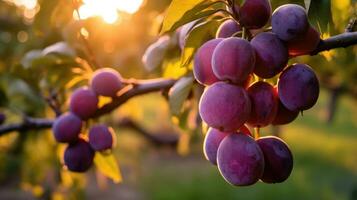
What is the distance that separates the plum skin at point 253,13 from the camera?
67cm

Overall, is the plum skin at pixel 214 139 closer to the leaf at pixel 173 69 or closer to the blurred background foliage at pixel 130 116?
the blurred background foliage at pixel 130 116

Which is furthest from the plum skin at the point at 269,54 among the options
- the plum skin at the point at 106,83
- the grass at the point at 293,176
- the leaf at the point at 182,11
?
the grass at the point at 293,176

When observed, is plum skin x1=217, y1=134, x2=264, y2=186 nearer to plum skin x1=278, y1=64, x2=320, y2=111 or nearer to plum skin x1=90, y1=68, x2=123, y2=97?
plum skin x1=278, y1=64, x2=320, y2=111

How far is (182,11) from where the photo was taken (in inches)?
27.8

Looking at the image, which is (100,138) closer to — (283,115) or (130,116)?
(283,115)

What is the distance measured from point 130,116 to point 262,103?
1.64 meters

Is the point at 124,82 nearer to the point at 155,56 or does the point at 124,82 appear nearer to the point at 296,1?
the point at 155,56

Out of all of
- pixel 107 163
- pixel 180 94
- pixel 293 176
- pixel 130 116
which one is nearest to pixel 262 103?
pixel 180 94

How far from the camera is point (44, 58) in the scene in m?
1.25

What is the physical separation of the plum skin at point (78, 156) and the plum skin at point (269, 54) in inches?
19.7

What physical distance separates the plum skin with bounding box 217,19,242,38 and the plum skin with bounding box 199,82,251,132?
125 millimetres

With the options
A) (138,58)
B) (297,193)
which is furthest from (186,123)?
(297,193)

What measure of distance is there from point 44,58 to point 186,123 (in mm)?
393

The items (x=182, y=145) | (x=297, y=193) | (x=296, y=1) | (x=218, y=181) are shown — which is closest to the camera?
(x=296, y=1)
